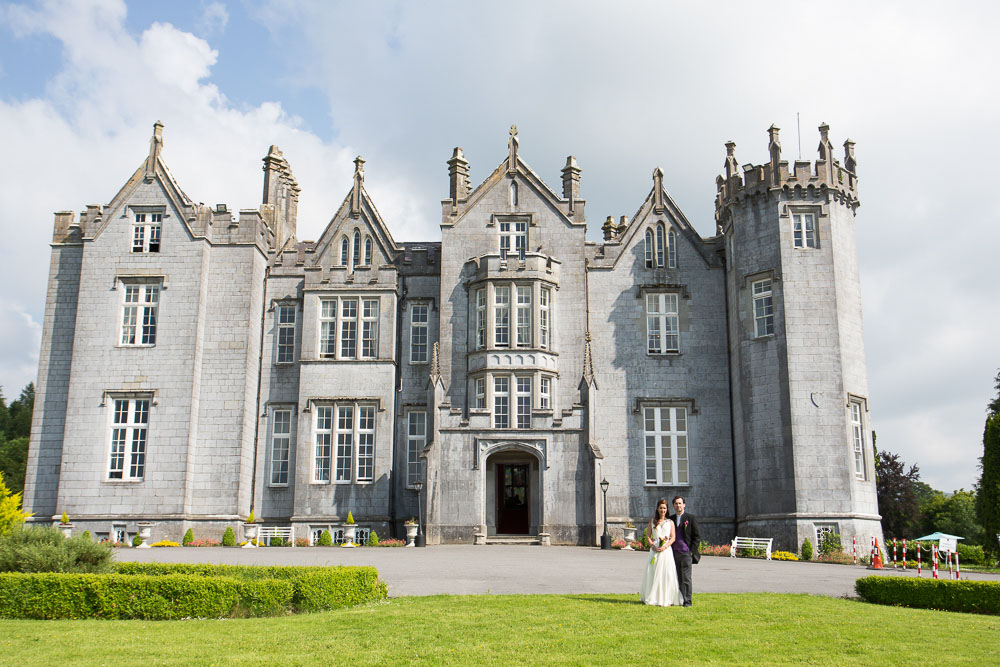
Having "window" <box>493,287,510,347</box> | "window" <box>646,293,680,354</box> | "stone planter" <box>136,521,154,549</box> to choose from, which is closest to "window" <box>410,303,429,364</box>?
"window" <box>493,287,510,347</box>

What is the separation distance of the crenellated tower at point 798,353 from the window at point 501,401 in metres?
8.70

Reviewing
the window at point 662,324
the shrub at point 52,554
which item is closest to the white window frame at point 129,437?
the shrub at point 52,554

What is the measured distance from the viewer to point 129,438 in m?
36.1

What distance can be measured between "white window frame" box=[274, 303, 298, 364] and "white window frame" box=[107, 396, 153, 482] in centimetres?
534

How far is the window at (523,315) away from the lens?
36.2 m

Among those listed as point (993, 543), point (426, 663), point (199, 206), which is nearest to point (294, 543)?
point (199, 206)

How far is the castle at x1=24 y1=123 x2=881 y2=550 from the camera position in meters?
33.7

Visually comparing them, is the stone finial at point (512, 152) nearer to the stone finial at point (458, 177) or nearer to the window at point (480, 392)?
the stone finial at point (458, 177)

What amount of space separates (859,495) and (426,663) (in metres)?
24.9

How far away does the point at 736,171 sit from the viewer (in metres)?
37.0

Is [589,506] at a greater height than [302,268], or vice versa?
[302,268]

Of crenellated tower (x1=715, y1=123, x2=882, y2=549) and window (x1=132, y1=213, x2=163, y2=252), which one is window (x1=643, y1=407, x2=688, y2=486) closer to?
crenellated tower (x1=715, y1=123, x2=882, y2=549)

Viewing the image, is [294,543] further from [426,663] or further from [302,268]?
[426,663]

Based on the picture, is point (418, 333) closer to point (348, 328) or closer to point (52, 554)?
point (348, 328)
